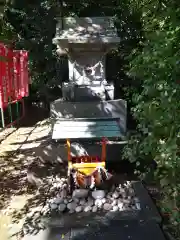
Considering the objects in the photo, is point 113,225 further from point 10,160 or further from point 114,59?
point 114,59

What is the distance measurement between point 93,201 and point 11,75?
3442 millimetres

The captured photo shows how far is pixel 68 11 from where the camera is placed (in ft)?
33.2

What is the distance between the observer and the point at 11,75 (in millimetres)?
6574

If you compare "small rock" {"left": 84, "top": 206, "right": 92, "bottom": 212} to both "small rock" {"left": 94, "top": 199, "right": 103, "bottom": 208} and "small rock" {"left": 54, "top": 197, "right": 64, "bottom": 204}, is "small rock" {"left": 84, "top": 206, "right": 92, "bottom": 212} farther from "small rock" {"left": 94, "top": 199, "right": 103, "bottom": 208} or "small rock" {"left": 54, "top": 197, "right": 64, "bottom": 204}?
"small rock" {"left": 54, "top": 197, "right": 64, "bottom": 204}

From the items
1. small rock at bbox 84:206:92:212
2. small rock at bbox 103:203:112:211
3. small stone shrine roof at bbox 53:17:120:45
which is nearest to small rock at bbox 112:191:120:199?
small rock at bbox 103:203:112:211

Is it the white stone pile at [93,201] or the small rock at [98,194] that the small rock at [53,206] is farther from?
the small rock at [98,194]

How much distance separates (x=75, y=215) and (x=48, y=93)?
281 inches

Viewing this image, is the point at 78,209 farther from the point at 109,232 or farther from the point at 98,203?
the point at 109,232

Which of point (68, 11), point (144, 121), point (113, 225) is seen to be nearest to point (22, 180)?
point (113, 225)

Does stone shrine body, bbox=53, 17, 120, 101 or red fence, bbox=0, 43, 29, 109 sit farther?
stone shrine body, bbox=53, 17, 120, 101

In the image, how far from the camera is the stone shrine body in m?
6.04

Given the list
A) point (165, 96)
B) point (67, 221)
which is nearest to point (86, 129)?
point (67, 221)

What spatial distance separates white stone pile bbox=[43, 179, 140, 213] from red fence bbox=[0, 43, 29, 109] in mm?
2123

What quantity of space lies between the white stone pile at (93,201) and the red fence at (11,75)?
2.12 m
